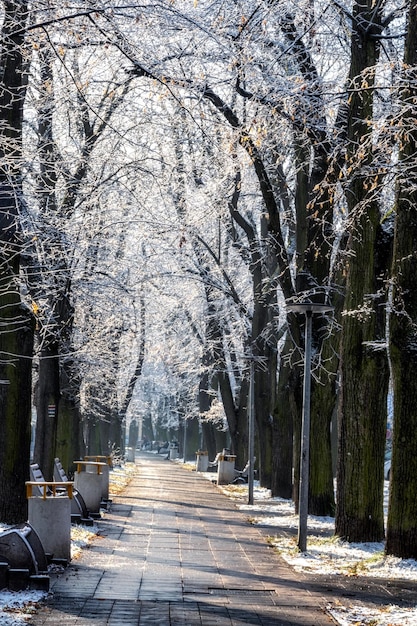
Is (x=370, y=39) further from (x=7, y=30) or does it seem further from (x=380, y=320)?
(x=7, y=30)

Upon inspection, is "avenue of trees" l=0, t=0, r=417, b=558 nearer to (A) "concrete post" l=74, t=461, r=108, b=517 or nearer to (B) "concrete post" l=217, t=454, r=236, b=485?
(A) "concrete post" l=74, t=461, r=108, b=517

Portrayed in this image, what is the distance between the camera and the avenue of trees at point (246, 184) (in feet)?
39.1

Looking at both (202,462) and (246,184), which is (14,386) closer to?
(246,184)

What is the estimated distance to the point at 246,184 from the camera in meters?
29.0

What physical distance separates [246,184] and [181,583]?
18156 millimetres

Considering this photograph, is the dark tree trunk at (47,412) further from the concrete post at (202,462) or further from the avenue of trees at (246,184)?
the concrete post at (202,462)

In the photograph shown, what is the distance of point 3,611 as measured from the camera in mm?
9836

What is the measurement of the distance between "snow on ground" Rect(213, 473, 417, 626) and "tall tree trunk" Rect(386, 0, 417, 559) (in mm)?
452

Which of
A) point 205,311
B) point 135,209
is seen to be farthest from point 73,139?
point 205,311

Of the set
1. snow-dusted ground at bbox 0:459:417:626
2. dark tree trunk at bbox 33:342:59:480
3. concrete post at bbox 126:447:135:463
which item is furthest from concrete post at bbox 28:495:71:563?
concrete post at bbox 126:447:135:463

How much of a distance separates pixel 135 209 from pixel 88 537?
11456 mm

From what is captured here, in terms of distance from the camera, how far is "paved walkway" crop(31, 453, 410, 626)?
9891 mm

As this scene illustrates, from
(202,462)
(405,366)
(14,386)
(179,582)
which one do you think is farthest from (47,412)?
(202,462)

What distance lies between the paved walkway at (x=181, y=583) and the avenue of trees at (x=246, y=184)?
5.60ft
